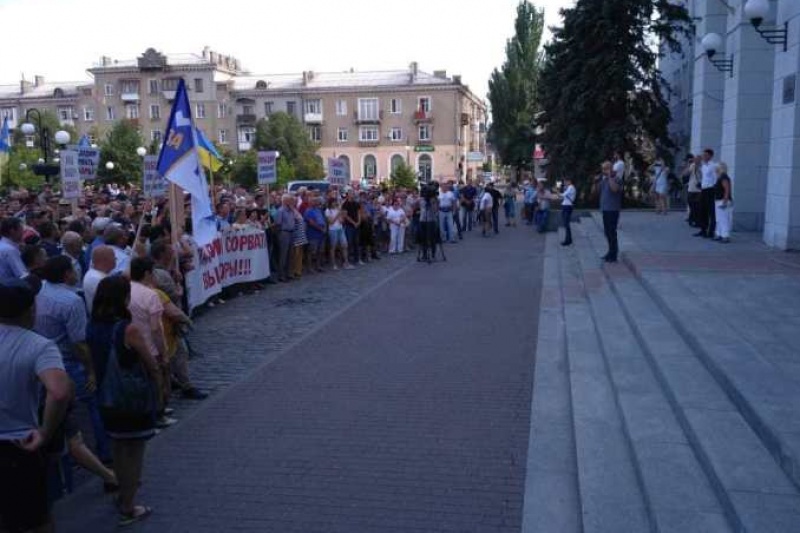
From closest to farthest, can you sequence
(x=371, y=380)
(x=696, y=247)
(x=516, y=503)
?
(x=516, y=503), (x=371, y=380), (x=696, y=247)

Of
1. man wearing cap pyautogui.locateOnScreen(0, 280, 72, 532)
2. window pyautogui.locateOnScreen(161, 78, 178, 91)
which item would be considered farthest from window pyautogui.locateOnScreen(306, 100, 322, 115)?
man wearing cap pyautogui.locateOnScreen(0, 280, 72, 532)

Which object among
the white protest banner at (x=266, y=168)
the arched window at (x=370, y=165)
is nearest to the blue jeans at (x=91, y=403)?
the white protest banner at (x=266, y=168)

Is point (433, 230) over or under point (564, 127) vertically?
under

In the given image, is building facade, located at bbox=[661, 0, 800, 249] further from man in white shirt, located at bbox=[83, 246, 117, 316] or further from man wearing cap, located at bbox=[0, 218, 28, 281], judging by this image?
man wearing cap, located at bbox=[0, 218, 28, 281]

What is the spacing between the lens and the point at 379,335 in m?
10.1

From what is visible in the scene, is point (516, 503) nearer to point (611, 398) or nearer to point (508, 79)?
point (611, 398)

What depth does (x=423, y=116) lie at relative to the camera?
266 ft

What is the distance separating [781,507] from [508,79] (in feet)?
183

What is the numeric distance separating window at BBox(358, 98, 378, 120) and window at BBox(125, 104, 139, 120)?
27375 mm

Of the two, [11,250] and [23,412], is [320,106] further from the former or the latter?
[23,412]

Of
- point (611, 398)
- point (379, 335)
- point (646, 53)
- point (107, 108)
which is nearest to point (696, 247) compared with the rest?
point (379, 335)

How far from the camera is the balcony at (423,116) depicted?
8119 centimetres

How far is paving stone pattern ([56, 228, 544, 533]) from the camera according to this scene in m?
4.92

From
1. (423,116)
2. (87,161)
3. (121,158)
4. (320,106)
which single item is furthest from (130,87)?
(87,161)
